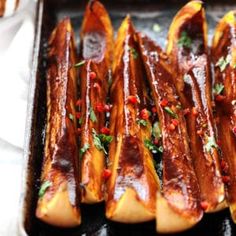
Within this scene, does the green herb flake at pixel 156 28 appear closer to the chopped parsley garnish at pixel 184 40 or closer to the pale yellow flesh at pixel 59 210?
the chopped parsley garnish at pixel 184 40

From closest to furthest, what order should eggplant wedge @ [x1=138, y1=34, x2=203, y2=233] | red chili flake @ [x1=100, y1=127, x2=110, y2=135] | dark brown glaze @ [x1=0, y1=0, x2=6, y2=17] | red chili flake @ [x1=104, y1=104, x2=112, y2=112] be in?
eggplant wedge @ [x1=138, y1=34, x2=203, y2=233] < red chili flake @ [x1=100, y1=127, x2=110, y2=135] < red chili flake @ [x1=104, y1=104, x2=112, y2=112] < dark brown glaze @ [x1=0, y1=0, x2=6, y2=17]

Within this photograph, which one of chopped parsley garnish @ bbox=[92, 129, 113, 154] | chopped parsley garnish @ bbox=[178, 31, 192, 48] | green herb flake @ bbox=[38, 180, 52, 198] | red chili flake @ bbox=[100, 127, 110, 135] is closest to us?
green herb flake @ bbox=[38, 180, 52, 198]

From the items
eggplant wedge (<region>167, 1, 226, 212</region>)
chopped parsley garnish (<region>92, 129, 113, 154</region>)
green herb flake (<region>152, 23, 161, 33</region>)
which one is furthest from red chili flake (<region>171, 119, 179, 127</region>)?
green herb flake (<region>152, 23, 161, 33</region>)

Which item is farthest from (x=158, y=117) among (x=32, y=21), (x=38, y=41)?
(x=32, y=21)

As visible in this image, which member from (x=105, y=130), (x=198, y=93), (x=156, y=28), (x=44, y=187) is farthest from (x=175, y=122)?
(x=156, y=28)

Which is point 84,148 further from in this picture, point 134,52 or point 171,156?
point 134,52

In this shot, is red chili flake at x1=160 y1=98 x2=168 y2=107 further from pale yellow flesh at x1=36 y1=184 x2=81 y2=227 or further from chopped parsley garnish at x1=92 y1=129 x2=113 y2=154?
pale yellow flesh at x1=36 y1=184 x2=81 y2=227

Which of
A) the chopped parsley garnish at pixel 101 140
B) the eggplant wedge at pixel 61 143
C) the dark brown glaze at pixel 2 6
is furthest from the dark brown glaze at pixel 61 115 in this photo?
the dark brown glaze at pixel 2 6
